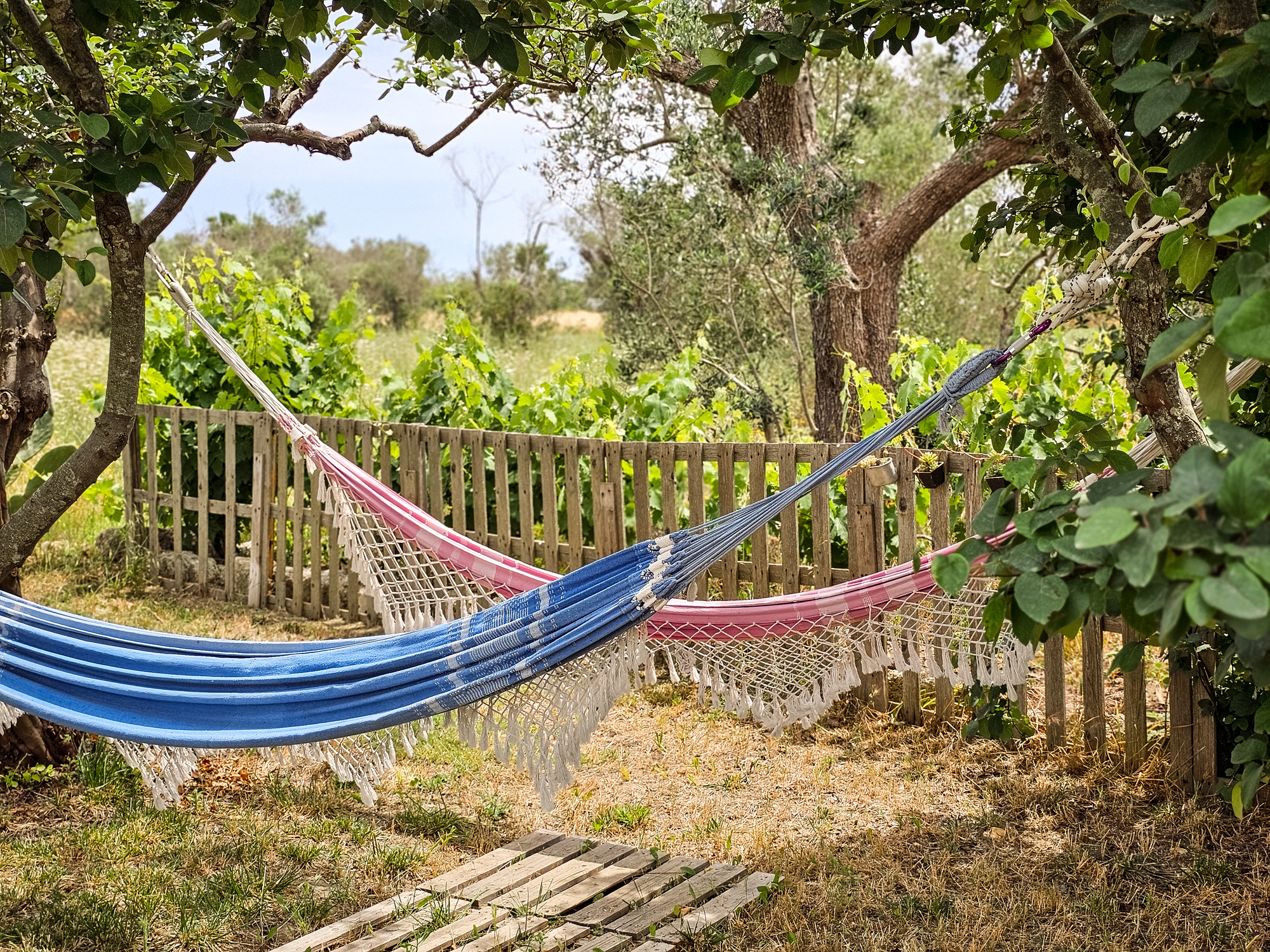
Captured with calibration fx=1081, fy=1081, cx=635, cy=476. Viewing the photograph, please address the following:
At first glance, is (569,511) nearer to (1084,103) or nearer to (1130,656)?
(1084,103)

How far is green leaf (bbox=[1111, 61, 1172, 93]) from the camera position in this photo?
3.77 feet

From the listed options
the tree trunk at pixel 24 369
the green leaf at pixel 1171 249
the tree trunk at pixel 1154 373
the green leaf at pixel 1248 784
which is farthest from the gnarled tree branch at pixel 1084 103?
the tree trunk at pixel 24 369

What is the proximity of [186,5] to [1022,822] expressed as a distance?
8.99 feet

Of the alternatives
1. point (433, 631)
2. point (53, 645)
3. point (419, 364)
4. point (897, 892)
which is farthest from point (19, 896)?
point (419, 364)

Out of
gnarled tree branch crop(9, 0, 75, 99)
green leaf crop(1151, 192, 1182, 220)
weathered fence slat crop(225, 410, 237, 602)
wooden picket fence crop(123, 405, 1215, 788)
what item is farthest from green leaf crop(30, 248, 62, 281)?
weathered fence slat crop(225, 410, 237, 602)

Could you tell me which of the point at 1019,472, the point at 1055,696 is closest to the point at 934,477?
the point at 1055,696

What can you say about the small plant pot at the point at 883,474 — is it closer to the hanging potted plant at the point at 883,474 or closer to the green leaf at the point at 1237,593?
the hanging potted plant at the point at 883,474

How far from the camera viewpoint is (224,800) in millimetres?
3018

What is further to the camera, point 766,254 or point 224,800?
point 766,254

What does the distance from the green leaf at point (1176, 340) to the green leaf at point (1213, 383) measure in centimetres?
2

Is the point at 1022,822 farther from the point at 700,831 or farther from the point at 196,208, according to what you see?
the point at 196,208

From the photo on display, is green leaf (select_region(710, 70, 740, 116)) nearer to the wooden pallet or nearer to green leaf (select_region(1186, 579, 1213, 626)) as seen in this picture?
green leaf (select_region(1186, 579, 1213, 626))

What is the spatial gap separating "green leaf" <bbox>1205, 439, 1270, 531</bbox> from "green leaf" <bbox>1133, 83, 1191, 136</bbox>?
1.39 feet

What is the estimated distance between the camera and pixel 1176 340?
0.94 m
